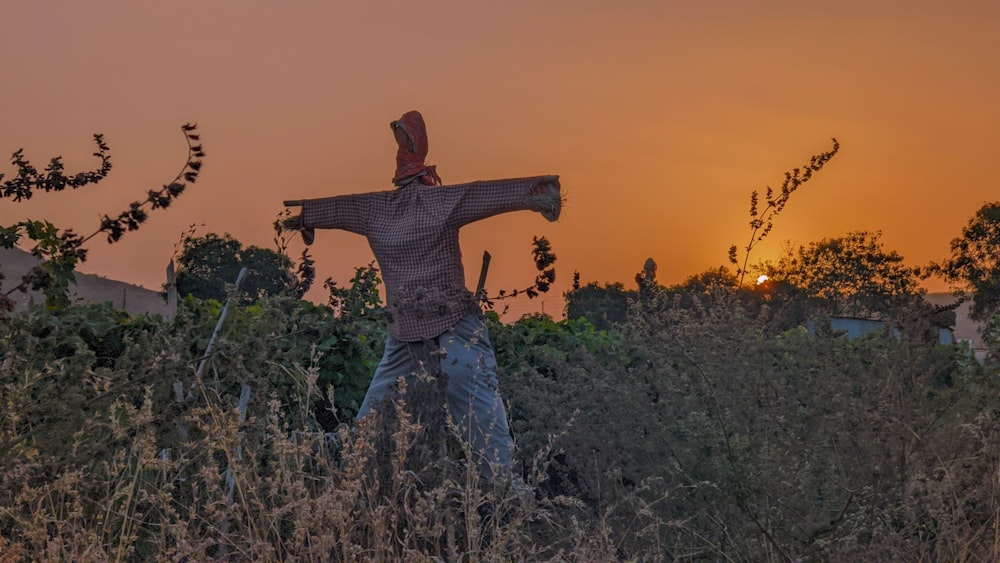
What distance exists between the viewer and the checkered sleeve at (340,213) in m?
6.78

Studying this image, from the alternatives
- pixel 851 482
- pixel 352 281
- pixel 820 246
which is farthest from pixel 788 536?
pixel 820 246

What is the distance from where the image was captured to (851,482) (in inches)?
218

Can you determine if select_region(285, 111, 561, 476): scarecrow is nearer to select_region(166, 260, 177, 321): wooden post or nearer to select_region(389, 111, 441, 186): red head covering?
select_region(389, 111, 441, 186): red head covering

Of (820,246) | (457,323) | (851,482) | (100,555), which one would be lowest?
(100,555)

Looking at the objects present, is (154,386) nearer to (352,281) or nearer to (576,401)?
(576,401)

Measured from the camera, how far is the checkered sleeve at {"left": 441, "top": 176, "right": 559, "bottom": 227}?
634cm

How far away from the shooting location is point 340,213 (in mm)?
6852

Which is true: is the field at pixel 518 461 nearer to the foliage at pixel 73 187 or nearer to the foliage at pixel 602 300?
the foliage at pixel 73 187

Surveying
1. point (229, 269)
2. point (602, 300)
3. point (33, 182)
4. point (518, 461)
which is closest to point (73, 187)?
point (33, 182)

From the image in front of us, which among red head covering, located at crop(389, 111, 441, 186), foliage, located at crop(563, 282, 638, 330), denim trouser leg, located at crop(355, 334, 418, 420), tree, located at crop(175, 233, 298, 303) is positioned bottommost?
denim trouser leg, located at crop(355, 334, 418, 420)

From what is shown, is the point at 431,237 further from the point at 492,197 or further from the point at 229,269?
the point at 229,269

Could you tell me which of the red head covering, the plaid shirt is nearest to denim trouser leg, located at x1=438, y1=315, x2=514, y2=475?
the plaid shirt

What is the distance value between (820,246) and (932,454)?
2099 inches

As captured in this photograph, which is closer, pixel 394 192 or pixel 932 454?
pixel 932 454
